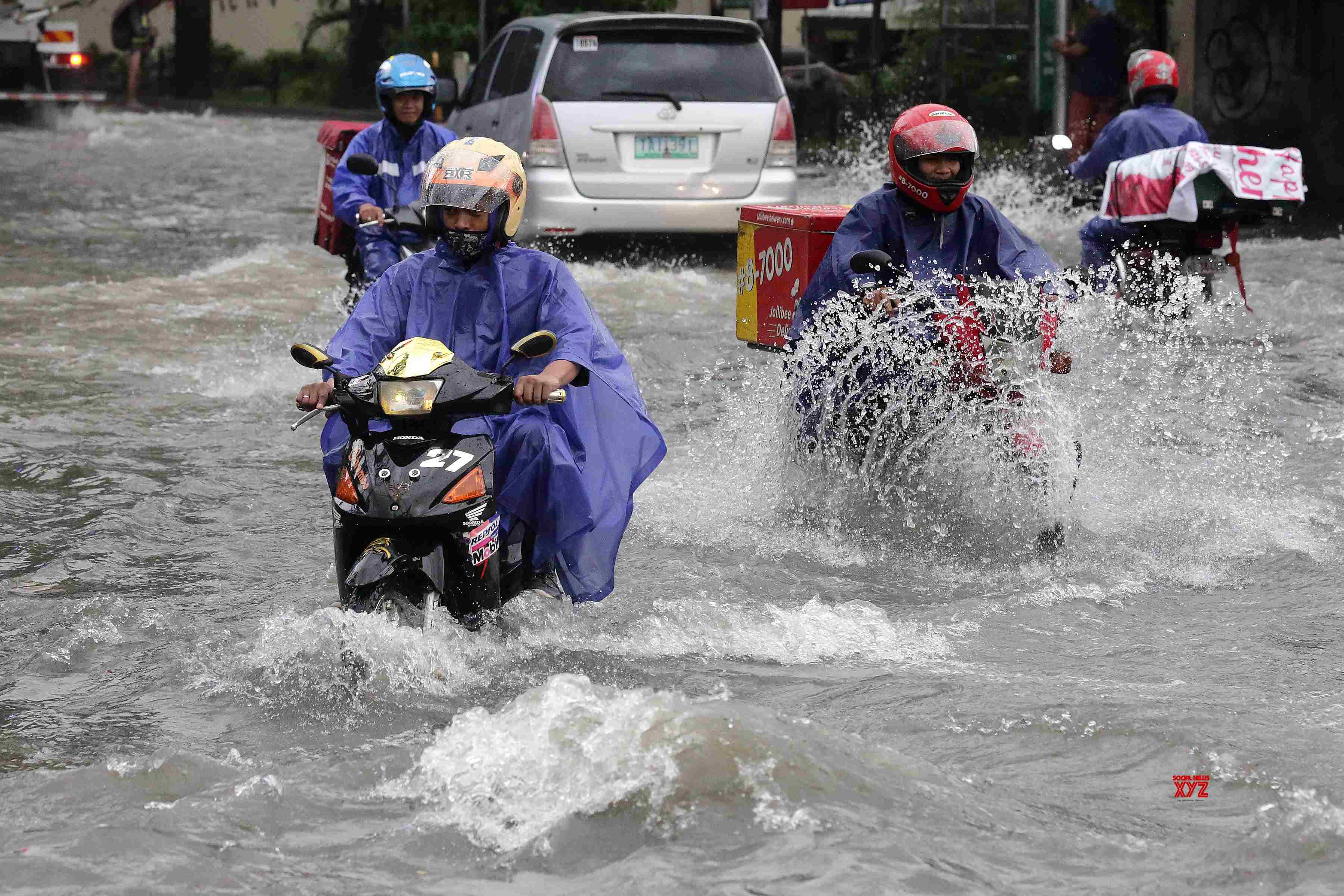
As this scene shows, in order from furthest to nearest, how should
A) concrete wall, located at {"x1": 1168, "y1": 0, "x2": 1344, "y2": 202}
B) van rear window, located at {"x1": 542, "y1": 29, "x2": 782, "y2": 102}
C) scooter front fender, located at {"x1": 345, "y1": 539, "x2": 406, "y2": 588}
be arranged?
concrete wall, located at {"x1": 1168, "y1": 0, "x2": 1344, "y2": 202}, van rear window, located at {"x1": 542, "y1": 29, "x2": 782, "y2": 102}, scooter front fender, located at {"x1": 345, "y1": 539, "x2": 406, "y2": 588}

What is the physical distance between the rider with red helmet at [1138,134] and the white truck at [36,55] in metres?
18.6

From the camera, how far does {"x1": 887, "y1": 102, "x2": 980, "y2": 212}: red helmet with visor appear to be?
6.34 metres

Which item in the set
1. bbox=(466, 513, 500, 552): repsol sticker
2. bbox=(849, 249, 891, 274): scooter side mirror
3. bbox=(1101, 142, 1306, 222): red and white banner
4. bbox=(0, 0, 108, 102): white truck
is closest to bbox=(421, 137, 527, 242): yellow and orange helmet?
bbox=(466, 513, 500, 552): repsol sticker

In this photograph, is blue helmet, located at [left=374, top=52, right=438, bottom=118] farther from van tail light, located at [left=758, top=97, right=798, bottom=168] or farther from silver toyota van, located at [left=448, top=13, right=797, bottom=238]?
van tail light, located at [left=758, top=97, right=798, bottom=168]

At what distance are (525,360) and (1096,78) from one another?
1159cm

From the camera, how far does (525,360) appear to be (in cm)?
508

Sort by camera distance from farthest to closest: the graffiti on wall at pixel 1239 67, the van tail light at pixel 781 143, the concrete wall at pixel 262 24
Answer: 1. the concrete wall at pixel 262 24
2. the graffiti on wall at pixel 1239 67
3. the van tail light at pixel 781 143

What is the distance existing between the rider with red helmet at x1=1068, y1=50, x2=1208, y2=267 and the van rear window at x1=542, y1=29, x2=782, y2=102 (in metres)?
2.76

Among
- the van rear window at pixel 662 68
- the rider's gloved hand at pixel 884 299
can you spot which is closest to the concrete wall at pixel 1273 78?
the van rear window at pixel 662 68

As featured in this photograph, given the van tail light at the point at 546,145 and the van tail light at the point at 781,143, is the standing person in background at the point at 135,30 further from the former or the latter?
the van tail light at the point at 781,143

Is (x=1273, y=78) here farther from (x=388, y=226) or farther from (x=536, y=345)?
(x=536, y=345)

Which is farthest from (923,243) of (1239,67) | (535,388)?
(1239,67)

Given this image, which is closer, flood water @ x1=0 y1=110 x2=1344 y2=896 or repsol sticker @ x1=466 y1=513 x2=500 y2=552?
flood water @ x1=0 y1=110 x2=1344 y2=896

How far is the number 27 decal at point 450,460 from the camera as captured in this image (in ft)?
15.2
